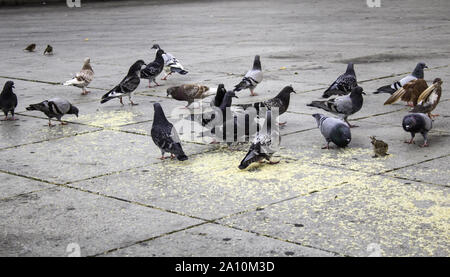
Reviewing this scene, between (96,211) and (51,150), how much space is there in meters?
2.35

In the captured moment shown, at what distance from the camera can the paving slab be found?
5.07 metres

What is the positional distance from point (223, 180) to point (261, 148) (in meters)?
0.55

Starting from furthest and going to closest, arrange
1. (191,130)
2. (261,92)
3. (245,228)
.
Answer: (261,92), (191,130), (245,228)

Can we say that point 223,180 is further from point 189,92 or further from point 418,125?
point 189,92

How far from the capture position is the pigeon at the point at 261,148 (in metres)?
7.01

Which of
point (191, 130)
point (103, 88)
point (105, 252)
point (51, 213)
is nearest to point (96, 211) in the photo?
point (51, 213)

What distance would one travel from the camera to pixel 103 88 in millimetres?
11883

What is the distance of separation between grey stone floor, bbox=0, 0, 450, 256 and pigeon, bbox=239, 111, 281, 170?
120mm

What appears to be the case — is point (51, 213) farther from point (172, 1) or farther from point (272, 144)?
point (172, 1)

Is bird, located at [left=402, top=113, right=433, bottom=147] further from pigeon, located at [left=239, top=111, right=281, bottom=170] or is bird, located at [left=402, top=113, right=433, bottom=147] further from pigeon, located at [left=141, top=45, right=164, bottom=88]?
pigeon, located at [left=141, top=45, right=164, bottom=88]

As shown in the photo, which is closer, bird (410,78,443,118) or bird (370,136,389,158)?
bird (370,136,389,158)

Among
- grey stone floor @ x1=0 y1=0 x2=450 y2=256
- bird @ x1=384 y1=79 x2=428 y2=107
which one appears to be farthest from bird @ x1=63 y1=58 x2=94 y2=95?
bird @ x1=384 y1=79 x2=428 y2=107

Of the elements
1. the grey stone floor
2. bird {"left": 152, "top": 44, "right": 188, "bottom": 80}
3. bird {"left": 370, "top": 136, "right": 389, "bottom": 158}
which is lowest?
the grey stone floor

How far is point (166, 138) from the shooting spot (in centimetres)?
733
